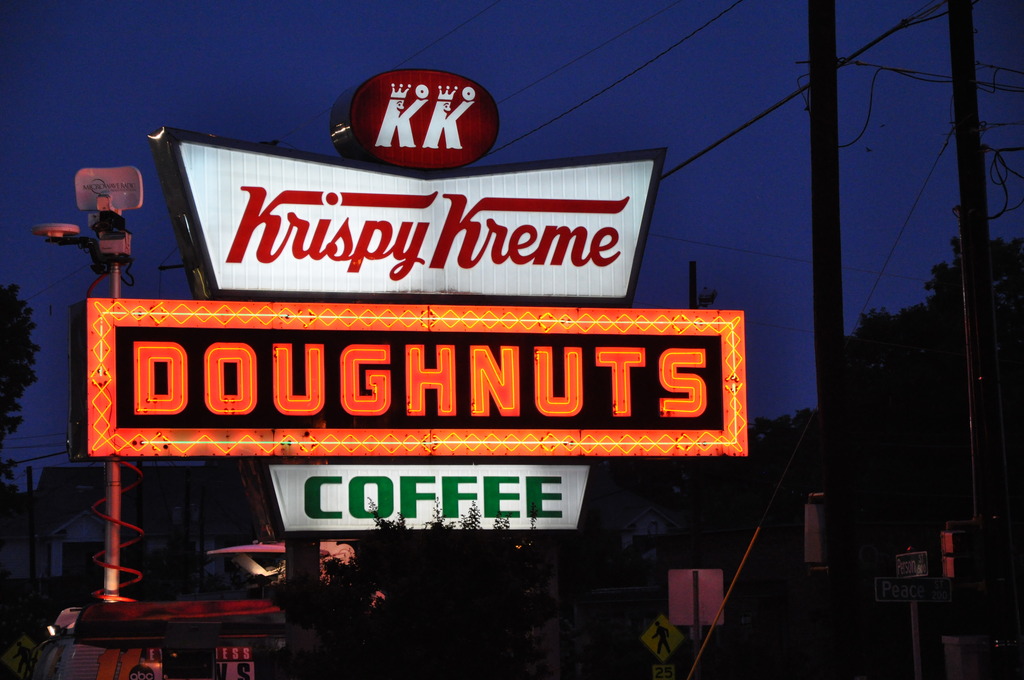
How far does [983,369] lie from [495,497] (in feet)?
20.9

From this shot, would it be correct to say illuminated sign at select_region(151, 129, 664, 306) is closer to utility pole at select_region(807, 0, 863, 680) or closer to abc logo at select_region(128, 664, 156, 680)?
utility pole at select_region(807, 0, 863, 680)

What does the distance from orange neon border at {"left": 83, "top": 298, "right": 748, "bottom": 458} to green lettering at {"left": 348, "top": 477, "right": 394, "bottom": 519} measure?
15.4 inches

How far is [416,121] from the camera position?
664 inches

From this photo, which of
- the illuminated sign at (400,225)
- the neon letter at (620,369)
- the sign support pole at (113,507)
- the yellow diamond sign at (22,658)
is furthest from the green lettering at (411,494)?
the yellow diamond sign at (22,658)

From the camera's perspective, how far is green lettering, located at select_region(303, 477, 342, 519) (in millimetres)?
15594

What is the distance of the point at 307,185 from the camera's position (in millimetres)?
16391

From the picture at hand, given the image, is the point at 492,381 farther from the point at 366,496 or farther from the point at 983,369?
the point at 983,369

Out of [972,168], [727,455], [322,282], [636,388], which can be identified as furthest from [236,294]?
[972,168]

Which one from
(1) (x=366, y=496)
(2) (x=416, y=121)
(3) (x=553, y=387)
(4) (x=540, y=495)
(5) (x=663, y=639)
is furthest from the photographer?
(5) (x=663, y=639)

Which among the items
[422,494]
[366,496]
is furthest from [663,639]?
[366,496]

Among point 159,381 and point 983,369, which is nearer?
point 159,381

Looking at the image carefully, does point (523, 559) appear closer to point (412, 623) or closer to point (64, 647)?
point (412, 623)

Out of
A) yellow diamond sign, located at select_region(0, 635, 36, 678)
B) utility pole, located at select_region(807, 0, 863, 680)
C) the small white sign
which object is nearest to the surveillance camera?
the small white sign

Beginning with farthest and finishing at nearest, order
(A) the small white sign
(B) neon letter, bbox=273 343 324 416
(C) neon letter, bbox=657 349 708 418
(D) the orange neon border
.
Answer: (A) the small white sign → (C) neon letter, bbox=657 349 708 418 → (B) neon letter, bbox=273 343 324 416 → (D) the orange neon border
